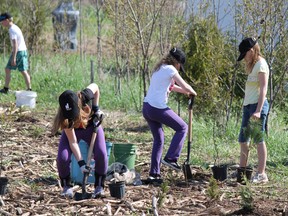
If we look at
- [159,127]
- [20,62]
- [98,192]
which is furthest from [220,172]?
[20,62]

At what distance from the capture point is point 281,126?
12.3 m

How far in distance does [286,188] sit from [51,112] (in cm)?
613

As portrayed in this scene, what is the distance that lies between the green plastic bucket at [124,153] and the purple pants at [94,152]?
995 millimetres

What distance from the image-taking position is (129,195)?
25.3 feet

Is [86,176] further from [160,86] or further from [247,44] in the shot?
[247,44]

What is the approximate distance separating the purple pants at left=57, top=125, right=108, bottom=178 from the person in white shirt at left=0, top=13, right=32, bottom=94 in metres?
7.53

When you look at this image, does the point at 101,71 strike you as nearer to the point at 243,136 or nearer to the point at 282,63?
the point at 282,63

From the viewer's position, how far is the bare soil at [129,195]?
23.2 ft

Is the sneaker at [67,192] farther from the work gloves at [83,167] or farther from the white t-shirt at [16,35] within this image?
the white t-shirt at [16,35]

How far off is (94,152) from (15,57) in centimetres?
774

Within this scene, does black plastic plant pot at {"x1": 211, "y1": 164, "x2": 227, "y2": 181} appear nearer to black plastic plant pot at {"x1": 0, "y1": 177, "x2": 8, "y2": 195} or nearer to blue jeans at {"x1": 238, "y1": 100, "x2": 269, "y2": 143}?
blue jeans at {"x1": 238, "y1": 100, "x2": 269, "y2": 143}

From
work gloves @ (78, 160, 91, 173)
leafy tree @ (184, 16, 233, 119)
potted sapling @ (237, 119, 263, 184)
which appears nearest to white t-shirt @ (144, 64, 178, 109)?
potted sapling @ (237, 119, 263, 184)

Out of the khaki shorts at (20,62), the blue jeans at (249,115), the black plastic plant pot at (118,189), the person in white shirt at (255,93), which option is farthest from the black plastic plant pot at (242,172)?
the khaki shorts at (20,62)

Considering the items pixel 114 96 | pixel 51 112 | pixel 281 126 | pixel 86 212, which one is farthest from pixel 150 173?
pixel 114 96
